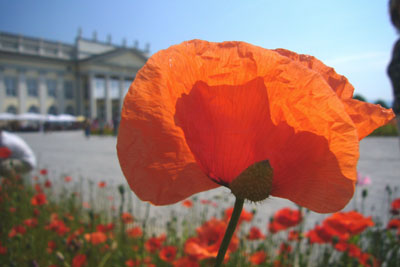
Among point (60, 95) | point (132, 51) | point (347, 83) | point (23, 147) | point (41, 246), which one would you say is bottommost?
point (41, 246)

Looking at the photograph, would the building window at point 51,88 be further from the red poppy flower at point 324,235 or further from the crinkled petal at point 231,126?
the crinkled petal at point 231,126

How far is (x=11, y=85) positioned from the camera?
35562mm

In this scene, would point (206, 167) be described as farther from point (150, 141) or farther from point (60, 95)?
point (60, 95)

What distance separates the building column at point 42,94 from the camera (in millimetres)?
37678

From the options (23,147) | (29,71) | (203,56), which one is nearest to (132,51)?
(29,71)

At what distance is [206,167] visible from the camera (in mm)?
340

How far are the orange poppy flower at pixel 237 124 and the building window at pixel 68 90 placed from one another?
147ft

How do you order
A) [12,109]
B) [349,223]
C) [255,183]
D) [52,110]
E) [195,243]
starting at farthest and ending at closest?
1. [52,110]
2. [12,109]
3. [349,223]
4. [195,243]
5. [255,183]

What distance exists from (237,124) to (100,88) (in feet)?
155

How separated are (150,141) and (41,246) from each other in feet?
6.58

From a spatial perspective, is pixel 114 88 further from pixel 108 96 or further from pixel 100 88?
pixel 108 96

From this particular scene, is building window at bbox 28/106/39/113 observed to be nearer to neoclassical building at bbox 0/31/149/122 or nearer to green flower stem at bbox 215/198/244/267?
neoclassical building at bbox 0/31/149/122

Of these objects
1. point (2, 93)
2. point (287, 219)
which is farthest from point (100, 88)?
point (287, 219)

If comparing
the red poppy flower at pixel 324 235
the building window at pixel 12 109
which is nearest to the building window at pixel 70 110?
the building window at pixel 12 109
